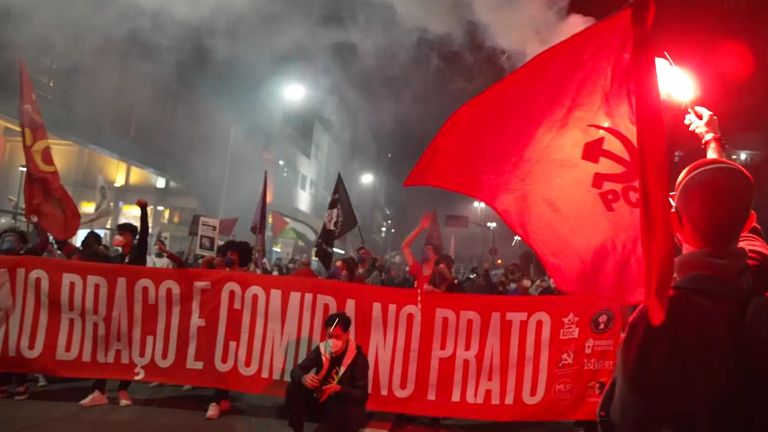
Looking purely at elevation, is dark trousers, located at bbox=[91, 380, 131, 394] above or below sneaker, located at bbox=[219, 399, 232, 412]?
above

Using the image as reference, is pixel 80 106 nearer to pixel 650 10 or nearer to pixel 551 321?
pixel 551 321

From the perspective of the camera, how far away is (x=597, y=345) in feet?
16.3

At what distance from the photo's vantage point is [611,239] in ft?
6.26

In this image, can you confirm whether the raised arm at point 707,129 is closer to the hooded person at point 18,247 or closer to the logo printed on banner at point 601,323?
the logo printed on banner at point 601,323

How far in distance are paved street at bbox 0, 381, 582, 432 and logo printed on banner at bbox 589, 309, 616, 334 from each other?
1143 millimetres

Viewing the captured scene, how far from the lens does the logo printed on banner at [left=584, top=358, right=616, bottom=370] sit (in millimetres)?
4965

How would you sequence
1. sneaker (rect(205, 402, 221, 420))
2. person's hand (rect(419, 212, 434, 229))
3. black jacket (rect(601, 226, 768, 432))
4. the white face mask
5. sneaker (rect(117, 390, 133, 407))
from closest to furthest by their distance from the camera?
black jacket (rect(601, 226, 768, 432)), the white face mask, person's hand (rect(419, 212, 434, 229)), sneaker (rect(205, 402, 221, 420)), sneaker (rect(117, 390, 133, 407))

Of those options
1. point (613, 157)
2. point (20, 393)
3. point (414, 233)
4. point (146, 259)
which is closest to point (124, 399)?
point (20, 393)

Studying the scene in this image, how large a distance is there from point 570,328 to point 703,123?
327 centimetres

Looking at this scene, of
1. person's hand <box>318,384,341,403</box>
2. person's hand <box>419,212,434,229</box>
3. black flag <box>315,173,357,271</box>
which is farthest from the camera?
black flag <box>315,173,357,271</box>

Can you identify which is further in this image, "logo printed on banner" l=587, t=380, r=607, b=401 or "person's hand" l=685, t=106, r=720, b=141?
"logo printed on banner" l=587, t=380, r=607, b=401

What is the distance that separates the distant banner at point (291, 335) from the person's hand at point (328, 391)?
5.05ft

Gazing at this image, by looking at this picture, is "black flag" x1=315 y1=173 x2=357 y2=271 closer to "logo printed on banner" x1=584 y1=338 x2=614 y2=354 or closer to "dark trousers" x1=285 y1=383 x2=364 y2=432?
"logo printed on banner" x1=584 y1=338 x2=614 y2=354

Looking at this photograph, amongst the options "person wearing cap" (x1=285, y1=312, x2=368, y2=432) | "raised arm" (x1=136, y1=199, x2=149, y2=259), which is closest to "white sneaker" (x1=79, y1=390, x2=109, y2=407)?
"raised arm" (x1=136, y1=199, x2=149, y2=259)
